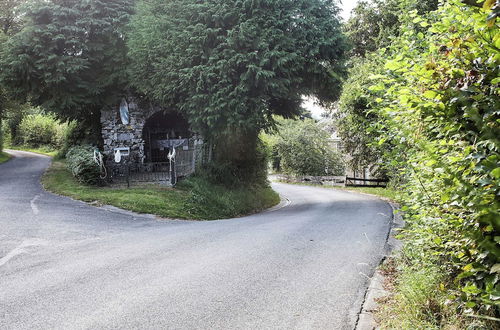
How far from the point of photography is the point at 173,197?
13.7 meters

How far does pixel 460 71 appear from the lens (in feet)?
9.09

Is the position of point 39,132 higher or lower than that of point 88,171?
higher

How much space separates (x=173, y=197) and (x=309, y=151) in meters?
28.3

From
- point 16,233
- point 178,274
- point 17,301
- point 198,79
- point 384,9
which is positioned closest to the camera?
point 17,301

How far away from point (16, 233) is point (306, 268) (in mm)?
6414

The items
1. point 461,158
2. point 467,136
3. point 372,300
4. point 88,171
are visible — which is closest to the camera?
point 461,158

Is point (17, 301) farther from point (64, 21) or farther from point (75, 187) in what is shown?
point (64, 21)

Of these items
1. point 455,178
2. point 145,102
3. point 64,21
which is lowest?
point 455,178

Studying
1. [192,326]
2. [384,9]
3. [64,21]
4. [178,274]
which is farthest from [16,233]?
[384,9]

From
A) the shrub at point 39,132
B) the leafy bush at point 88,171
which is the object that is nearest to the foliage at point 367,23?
the leafy bush at point 88,171

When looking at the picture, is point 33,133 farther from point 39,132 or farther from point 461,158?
point 461,158

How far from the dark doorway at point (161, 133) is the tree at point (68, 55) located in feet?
11.2

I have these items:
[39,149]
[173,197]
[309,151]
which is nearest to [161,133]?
[173,197]

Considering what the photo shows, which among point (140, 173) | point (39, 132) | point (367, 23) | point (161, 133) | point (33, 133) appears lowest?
point (140, 173)
